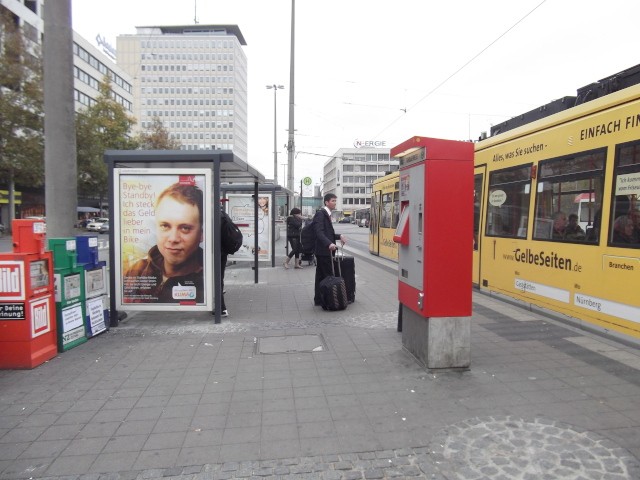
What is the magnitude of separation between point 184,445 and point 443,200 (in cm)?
311

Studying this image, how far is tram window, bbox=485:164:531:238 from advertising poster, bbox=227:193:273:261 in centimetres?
642

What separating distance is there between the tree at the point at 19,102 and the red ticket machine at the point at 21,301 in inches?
873

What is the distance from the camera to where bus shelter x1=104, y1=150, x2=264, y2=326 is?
641cm

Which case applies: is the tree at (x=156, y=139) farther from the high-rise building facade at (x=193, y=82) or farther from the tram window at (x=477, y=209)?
the high-rise building facade at (x=193, y=82)

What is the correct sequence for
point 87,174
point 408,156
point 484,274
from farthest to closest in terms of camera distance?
point 87,174
point 484,274
point 408,156

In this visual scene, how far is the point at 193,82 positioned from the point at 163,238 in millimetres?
127814

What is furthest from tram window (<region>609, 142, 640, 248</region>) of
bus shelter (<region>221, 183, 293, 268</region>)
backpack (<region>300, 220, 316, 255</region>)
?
bus shelter (<region>221, 183, 293, 268</region>)

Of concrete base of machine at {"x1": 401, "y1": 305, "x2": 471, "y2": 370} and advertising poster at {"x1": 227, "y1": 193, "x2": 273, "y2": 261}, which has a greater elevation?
advertising poster at {"x1": 227, "y1": 193, "x2": 273, "y2": 261}

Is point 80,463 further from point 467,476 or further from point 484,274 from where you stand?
point 484,274

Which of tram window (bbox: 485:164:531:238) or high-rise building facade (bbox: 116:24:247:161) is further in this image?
high-rise building facade (bbox: 116:24:247:161)

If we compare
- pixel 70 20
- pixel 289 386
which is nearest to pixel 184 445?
pixel 289 386

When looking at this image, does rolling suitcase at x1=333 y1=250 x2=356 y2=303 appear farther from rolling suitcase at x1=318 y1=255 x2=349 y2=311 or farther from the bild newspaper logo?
the bild newspaper logo

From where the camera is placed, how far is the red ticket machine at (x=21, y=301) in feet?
15.4

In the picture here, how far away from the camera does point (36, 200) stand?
1901 inches
